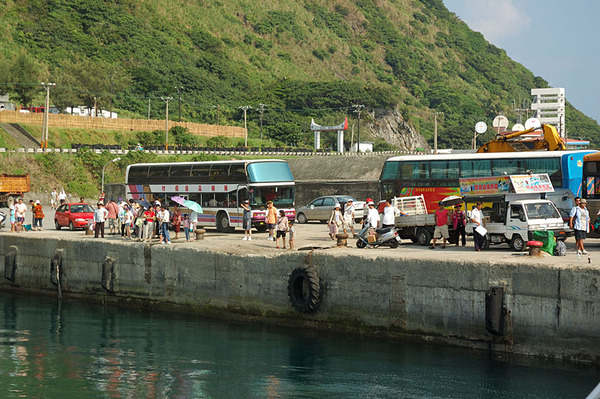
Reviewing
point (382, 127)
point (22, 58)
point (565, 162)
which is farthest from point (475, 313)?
point (382, 127)

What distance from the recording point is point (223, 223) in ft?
123

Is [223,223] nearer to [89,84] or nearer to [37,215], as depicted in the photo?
[37,215]

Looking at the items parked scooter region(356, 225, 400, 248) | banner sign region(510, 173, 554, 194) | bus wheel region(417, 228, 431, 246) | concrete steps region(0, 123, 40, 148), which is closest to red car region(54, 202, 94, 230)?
parked scooter region(356, 225, 400, 248)

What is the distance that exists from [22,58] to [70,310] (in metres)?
89.2

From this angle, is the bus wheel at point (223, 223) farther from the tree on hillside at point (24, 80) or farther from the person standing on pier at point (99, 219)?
the tree on hillside at point (24, 80)

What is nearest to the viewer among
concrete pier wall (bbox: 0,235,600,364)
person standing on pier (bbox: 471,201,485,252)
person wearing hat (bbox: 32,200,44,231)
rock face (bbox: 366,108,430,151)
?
concrete pier wall (bbox: 0,235,600,364)

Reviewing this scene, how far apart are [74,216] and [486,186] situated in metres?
21.2

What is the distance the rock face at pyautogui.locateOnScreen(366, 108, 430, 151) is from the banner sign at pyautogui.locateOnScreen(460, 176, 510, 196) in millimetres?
136402

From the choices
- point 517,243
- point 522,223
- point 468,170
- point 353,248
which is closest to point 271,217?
point 353,248

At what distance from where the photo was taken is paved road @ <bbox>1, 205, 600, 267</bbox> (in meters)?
21.4

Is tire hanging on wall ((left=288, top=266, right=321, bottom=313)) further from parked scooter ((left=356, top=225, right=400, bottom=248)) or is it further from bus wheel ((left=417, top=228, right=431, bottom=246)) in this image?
bus wheel ((left=417, top=228, right=431, bottom=246))

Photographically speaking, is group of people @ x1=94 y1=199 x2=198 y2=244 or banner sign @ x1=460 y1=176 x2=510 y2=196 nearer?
banner sign @ x1=460 y1=176 x2=510 y2=196

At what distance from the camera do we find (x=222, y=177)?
123ft

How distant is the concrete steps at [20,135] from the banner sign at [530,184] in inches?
2834
